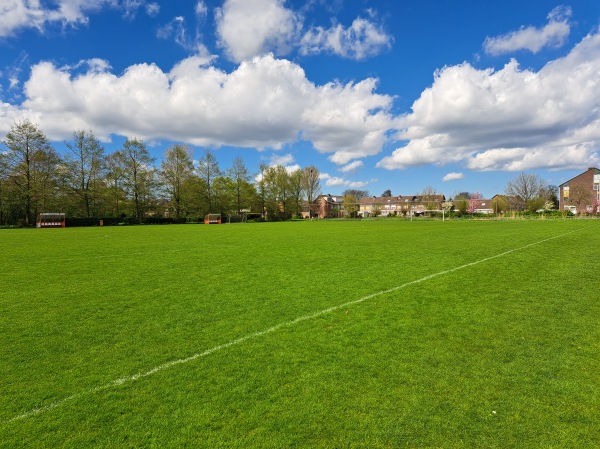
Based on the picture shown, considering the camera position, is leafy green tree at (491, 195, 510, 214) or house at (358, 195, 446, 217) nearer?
leafy green tree at (491, 195, 510, 214)

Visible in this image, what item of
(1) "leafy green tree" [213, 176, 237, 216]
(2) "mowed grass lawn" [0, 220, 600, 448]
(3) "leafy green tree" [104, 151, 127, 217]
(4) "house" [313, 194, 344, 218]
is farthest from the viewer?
(4) "house" [313, 194, 344, 218]

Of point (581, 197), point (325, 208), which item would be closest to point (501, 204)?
point (581, 197)

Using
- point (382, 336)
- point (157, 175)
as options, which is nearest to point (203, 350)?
point (382, 336)

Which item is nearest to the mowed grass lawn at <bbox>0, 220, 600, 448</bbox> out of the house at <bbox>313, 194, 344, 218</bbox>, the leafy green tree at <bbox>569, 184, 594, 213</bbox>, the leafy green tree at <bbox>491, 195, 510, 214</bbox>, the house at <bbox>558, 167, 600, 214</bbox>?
the leafy green tree at <bbox>569, 184, 594, 213</bbox>

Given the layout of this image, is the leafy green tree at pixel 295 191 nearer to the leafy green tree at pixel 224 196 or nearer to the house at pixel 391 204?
the leafy green tree at pixel 224 196

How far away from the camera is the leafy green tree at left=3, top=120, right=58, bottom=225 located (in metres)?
45.6

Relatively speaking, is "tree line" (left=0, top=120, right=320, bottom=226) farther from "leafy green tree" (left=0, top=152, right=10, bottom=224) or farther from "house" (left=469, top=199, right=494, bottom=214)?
"house" (left=469, top=199, right=494, bottom=214)

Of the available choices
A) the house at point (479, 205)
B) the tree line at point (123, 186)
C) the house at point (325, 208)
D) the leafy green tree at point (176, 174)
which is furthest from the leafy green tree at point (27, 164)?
the house at point (479, 205)

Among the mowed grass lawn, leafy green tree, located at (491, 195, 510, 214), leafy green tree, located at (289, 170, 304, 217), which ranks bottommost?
the mowed grass lawn

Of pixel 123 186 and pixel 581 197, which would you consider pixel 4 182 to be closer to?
pixel 123 186

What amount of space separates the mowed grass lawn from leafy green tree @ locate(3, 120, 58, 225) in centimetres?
4740

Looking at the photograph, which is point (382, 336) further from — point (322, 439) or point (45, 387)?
point (45, 387)

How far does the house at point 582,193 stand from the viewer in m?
76.8

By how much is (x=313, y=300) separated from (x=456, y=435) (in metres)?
4.66
